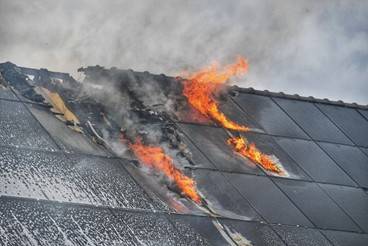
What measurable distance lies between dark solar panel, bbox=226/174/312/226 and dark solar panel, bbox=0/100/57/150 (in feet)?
9.49

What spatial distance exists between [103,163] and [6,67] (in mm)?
2443

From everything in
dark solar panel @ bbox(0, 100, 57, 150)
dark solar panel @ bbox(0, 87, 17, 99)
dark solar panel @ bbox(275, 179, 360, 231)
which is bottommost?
dark solar panel @ bbox(275, 179, 360, 231)

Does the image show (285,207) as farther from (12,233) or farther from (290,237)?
(12,233)

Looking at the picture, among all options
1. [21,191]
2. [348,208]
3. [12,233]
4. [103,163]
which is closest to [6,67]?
[103,163]

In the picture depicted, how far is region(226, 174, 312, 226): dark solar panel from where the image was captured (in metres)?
10.8

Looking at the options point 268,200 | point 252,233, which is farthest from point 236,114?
point 252,233

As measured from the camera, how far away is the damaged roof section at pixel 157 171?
8844 mm

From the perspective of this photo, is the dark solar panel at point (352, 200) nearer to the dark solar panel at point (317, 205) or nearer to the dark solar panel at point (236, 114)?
the dark solar panel at point (317, 205)

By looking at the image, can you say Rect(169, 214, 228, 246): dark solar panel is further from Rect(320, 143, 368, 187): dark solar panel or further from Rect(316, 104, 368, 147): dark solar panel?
Rect(316, 104, 368, 147): dark solar panel

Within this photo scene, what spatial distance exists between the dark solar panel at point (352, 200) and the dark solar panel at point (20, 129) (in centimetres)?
467

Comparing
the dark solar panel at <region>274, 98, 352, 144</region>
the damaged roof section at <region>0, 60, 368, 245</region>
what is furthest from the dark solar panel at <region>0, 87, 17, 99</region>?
the dark solar panel at <region>274, 98, 352, 144</region>

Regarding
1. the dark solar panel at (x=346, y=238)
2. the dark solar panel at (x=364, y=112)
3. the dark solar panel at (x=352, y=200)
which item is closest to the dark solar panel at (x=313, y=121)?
the dark solar panel at (x=364, y=112)

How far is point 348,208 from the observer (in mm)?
11719

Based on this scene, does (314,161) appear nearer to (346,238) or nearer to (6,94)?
(346,238)
